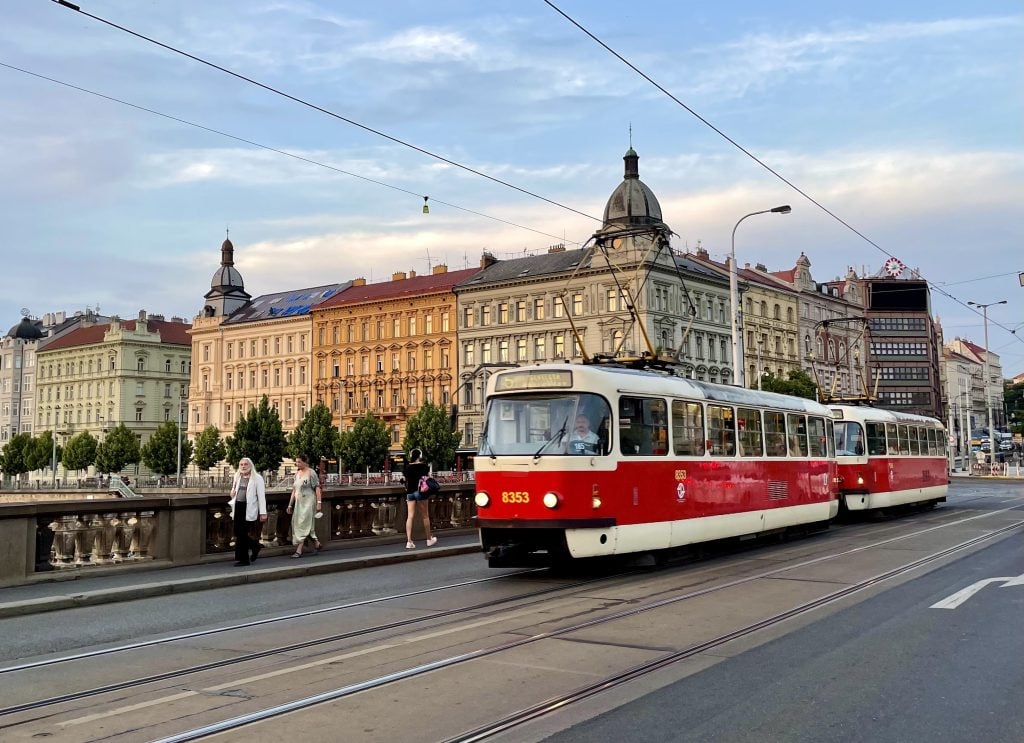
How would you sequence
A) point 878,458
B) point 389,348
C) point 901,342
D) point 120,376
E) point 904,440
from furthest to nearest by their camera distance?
point 120,376 < point 901,342 < point 389,348 < point 904,440 < point 878,458

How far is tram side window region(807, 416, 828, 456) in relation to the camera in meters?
21.6

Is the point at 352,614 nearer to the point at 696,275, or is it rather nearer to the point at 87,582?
Answer: the point at 87,582

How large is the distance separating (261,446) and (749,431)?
67.4 m

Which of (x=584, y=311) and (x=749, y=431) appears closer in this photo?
(x=749, y=431)

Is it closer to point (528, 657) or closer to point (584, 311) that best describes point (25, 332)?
point (584, 311)

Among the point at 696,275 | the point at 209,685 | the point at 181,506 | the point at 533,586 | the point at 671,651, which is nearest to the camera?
the point at 209,685

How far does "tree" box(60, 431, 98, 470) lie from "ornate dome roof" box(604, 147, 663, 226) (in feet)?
175

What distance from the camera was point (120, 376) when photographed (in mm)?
110250

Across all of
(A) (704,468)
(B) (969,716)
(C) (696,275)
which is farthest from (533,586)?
(C) (696,275)

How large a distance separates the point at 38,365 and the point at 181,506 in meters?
121

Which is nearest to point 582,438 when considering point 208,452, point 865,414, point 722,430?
point 722,430

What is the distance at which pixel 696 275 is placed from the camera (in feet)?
253

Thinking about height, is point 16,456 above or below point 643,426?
above

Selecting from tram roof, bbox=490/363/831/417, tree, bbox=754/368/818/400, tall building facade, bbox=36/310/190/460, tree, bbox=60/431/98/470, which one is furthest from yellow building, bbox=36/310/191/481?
tram roof, bbox=490/363/831/417
